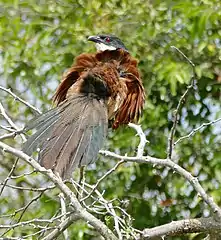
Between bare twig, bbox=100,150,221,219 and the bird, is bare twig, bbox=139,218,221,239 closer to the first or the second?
bare twig, bbox=100,150,221,219

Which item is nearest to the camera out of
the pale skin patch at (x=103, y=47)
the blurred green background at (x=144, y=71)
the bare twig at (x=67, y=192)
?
the bare twig at (x=67, y=192)

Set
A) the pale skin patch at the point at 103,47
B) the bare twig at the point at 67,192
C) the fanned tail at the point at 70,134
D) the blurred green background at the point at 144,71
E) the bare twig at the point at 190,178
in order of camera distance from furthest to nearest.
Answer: the blurred green background at the point at 144,71, the pale skin patch at the point at 103,47, the fanned tail at the point at 70,134, the bare twig at the point at 190,178, the bare twig at the point at 67,192

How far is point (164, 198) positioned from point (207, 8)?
1.15m

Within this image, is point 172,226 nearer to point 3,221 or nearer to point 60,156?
point 60,156

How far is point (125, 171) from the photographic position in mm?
4242

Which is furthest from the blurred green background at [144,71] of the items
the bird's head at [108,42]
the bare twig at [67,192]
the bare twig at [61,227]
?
the bare twig at [67,192]

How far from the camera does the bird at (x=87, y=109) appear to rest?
270cm

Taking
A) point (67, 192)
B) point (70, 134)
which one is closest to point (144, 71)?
point (70, 134)

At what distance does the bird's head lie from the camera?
143 inches

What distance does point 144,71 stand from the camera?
4.30 meters

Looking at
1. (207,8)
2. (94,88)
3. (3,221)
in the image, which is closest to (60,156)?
(94,88)

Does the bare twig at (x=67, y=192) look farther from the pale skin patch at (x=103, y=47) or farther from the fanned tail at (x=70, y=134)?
the pale skin patch at (x=103, y=47)

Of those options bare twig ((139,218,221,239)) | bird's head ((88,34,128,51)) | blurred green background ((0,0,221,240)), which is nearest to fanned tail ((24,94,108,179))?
bare twig ((139,218,221,239))

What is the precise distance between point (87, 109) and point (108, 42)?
2.12 ft
